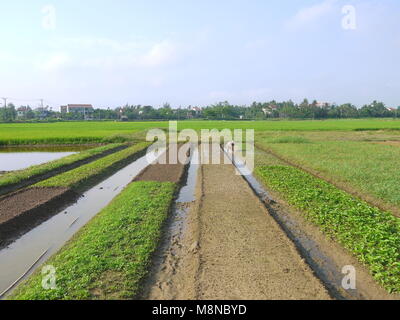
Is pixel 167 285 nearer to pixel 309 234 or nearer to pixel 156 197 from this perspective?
pixel 309 234

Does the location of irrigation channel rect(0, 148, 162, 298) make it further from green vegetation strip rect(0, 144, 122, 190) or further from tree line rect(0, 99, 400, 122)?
tree line rect(0, 99, 400, 122)

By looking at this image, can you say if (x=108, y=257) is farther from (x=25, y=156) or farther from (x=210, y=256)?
(x=25, y=156)

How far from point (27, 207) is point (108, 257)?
524 cm

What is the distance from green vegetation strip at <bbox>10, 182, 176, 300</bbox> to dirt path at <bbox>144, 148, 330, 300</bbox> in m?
0.49

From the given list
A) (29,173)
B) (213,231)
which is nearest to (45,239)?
(213,231)

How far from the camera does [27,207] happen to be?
422 inches

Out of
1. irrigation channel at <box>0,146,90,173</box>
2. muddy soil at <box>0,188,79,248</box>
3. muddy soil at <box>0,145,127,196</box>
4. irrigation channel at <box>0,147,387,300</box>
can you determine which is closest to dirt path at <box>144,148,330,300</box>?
irrigation channel at <box>0,147,387,300</box>

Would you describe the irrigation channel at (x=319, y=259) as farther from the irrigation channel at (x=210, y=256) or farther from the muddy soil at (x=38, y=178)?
the muddy soil at (x=38, y=178)

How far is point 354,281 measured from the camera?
6180 millimetres

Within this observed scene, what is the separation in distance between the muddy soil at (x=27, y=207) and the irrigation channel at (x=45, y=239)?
0.99ft

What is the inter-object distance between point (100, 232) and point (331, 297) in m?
5.36

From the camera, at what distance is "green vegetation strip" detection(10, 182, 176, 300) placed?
5648 millimetres
